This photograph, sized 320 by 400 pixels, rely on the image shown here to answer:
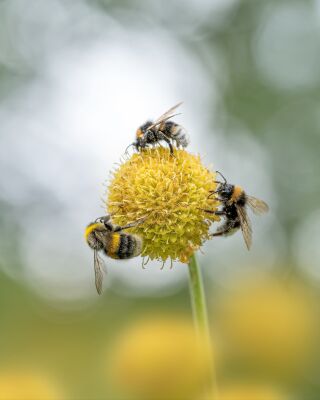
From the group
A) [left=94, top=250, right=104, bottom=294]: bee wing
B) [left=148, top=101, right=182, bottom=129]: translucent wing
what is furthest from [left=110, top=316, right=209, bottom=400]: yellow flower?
[left=148, top=101, right=182, bottom=129]: translucent wing

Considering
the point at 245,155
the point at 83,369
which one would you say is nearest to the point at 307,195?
the point at 245,155

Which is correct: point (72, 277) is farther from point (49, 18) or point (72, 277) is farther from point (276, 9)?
point (276, 9)

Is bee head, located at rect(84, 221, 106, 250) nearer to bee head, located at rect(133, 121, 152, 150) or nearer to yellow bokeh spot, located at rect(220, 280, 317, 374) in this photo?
bee head, located at rect(133, 121, 152, 150)

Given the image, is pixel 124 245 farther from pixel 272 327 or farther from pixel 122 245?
pixel 272 327

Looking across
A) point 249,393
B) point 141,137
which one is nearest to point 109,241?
point 141,137

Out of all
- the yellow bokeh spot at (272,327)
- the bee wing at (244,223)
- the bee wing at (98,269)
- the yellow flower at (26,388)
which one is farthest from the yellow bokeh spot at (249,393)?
the bee wing at (98,269)

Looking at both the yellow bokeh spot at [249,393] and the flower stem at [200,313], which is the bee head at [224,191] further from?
the yellow bokeh spot at [249,393]
